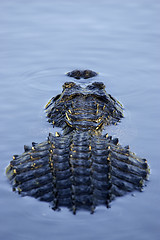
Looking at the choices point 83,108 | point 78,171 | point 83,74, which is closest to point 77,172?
point 78,171

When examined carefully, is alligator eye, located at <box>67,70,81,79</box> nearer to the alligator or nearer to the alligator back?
the alligator back

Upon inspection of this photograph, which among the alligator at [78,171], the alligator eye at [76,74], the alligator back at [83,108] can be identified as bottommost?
the alligator at [78,171]

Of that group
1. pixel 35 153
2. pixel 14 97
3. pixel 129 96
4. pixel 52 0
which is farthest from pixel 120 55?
pixel 35 153

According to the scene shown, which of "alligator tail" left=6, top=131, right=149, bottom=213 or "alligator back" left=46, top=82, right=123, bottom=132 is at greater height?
"alligator back" left=46, top=82, right=123, bottom=132

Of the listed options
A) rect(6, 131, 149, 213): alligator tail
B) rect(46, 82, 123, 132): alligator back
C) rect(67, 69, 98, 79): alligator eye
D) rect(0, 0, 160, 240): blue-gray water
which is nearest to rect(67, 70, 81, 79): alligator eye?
rect(67, 69, 98, 79): alligator eye

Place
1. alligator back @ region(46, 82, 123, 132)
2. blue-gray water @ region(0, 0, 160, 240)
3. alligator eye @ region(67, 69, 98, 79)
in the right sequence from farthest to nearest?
alligator eye @ region(67, 69, 98, 79)
alligator back @ region(46, 82, 123, 132)
blue-gray water @ region(0, 0, 160, 240)

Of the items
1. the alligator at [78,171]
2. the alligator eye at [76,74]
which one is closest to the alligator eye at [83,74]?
the alligator eye at [76,74]

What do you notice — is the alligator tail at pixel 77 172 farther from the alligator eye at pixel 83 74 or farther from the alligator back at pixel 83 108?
the alligator eye at pixel 83 74

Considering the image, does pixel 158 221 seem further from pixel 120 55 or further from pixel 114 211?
pixel 120 55
